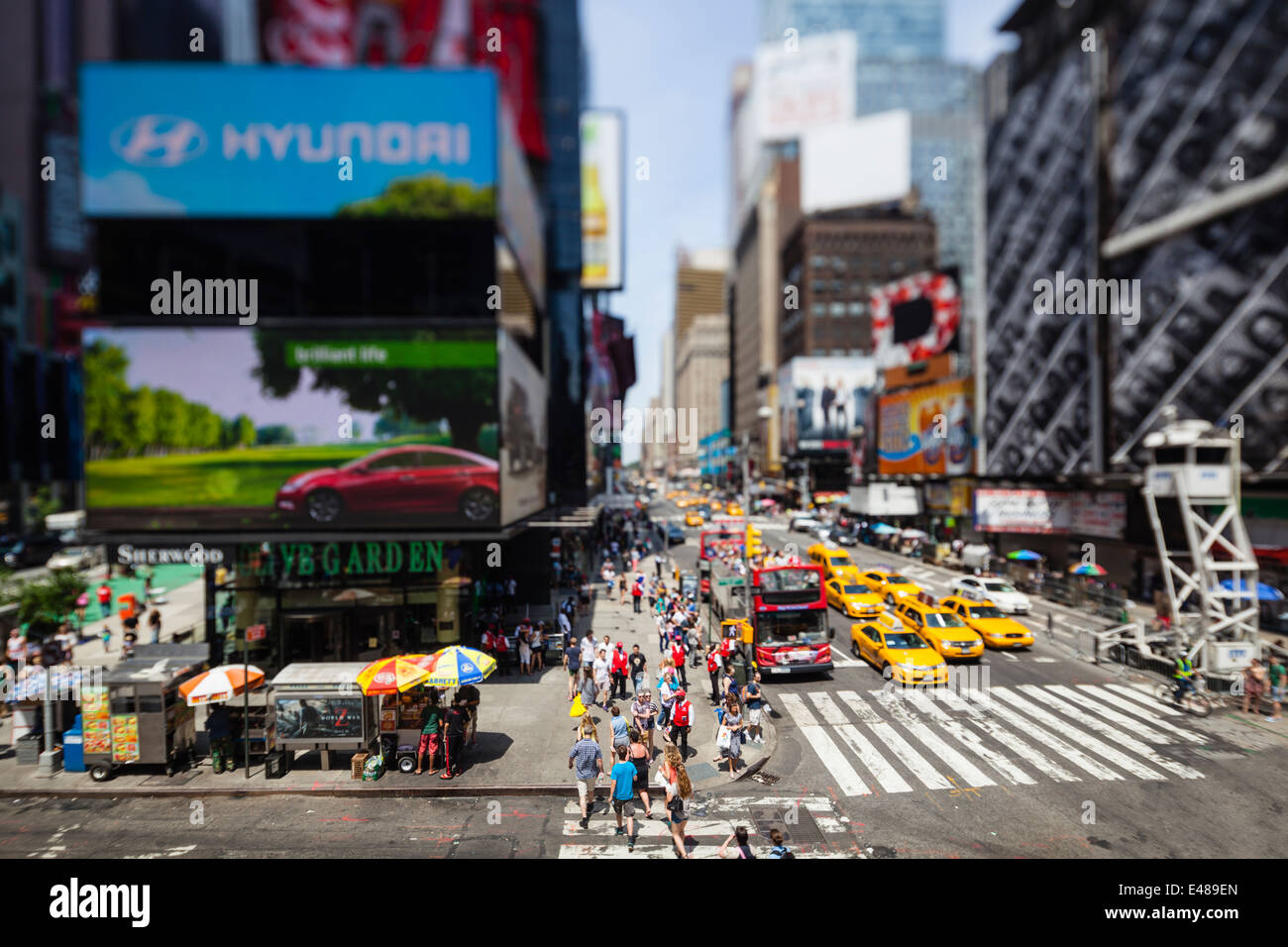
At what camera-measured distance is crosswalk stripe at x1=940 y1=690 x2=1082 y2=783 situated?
12898 millimetres

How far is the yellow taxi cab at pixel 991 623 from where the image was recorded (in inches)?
900

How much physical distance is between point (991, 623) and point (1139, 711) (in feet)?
22.9

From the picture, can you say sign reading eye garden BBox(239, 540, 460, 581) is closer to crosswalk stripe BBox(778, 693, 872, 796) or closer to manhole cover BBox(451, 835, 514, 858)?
manhole cover BBox(451, 835, 514, 858)

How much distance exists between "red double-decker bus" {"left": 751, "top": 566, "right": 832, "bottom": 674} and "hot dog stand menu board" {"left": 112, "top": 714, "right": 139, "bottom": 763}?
14.4 m

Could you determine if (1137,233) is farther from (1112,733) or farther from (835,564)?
(1112,733)

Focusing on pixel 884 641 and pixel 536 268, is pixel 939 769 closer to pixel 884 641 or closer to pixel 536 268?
pixel 884 641

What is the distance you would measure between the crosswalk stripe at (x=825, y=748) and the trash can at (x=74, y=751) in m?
14.4

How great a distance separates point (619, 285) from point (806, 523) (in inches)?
995

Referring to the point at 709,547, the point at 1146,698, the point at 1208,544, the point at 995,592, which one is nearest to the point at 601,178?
the point at 709,547

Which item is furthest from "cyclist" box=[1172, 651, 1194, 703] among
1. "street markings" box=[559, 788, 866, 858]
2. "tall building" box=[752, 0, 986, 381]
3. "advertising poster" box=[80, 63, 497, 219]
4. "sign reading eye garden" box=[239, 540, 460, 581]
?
"tall building" box=[752, 0, 986, 381]

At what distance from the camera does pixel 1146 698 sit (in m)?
17.8

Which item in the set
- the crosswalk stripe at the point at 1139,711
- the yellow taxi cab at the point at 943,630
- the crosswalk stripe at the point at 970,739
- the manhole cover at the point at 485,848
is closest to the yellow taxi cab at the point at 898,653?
the yellow taxi cab at the point at 943,630
